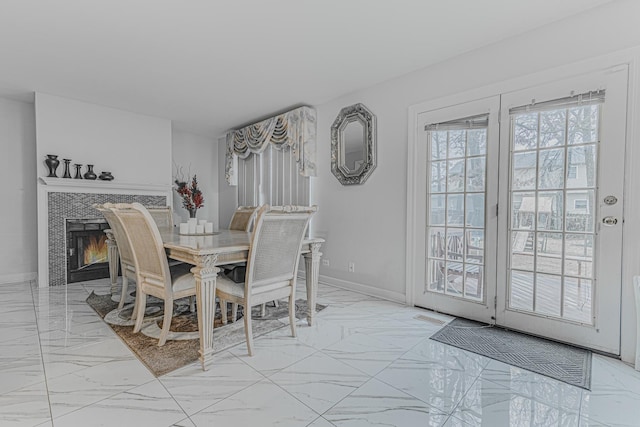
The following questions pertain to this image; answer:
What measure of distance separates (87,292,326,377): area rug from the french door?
1502 mm

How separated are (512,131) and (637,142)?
75 cm

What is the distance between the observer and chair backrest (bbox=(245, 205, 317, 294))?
6.68 ft

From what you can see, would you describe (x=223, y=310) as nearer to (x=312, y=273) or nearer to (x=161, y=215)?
(x=312, y=273)

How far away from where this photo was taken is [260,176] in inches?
203

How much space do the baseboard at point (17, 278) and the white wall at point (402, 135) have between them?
407 cm

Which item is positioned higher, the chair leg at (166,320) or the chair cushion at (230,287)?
the chair cushion at (230,287)

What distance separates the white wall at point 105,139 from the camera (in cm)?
395

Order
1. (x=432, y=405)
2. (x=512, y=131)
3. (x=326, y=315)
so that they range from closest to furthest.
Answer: (x=432, y=405) < (x=512, y=131) < (x=326, y=315)

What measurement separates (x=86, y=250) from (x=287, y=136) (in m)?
3.28

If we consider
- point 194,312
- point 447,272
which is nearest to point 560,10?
point 447,272

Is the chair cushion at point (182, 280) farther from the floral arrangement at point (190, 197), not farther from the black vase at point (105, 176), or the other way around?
the black vase at point (105, 176)

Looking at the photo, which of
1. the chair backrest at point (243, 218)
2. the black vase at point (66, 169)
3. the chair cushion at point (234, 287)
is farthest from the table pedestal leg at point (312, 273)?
the black vase at point (66, 169)

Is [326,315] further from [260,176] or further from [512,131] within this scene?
[260,176]

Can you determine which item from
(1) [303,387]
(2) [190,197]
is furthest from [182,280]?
(2) [190,197]
